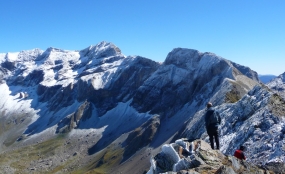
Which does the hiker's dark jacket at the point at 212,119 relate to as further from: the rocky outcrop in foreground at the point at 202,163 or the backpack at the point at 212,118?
the rocky outcrop in foreground at the point at 202,163

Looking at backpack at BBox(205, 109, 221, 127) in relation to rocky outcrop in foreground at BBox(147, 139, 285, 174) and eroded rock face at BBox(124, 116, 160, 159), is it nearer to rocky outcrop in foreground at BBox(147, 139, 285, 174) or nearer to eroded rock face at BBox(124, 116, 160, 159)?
rocky outcrop in foreground at BBox(147, 139, 285, 174)

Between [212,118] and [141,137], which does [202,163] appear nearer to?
[212,118]

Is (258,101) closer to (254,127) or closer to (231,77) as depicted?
(254,127)

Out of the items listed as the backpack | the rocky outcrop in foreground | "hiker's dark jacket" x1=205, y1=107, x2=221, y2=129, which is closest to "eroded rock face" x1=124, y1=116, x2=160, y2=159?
the rocky outcrop in foreground

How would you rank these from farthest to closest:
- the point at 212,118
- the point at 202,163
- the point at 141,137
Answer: the point at 141,137
the point at 212,118
the point at 202,163

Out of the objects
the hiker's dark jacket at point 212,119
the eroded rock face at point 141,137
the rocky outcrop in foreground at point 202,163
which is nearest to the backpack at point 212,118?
the hiker's dark jacket at point 212,119

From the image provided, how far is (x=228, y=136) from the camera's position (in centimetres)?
5819

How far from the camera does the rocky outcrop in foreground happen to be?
77.0ft

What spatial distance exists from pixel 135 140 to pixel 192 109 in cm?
3783

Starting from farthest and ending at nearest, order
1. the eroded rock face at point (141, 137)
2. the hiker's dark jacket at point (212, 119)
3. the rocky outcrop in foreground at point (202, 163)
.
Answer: the eroded rock face at point (141, 137)
the hiker's dark jacket at point (212, 119)
the rocky outcrop in foreground at point (202, 163)

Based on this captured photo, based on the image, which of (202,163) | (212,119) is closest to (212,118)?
(212,119)

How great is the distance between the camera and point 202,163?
81.5 ft

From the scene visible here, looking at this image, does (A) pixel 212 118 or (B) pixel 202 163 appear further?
(A) pixel 212 118

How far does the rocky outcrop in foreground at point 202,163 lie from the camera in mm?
A: 23484
